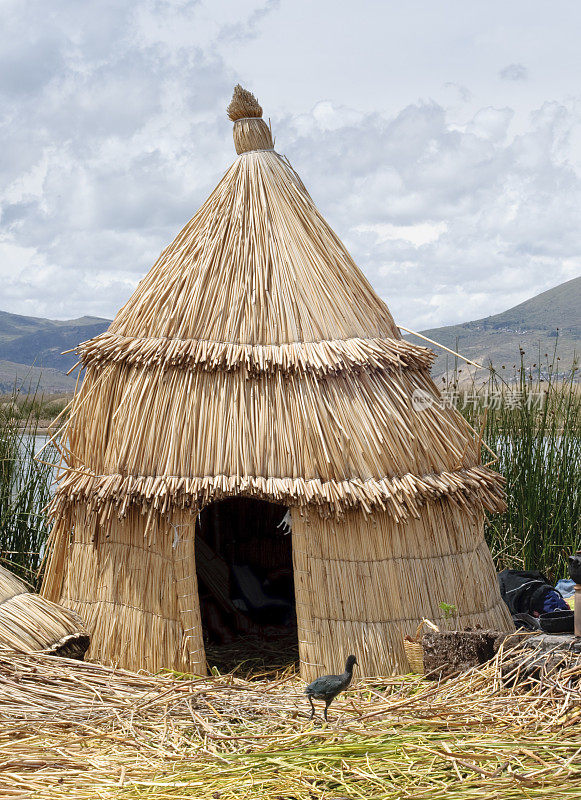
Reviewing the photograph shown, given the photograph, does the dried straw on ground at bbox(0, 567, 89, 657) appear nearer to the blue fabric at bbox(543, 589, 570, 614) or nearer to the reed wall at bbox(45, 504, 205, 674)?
the reed wall at bbox(45, 504, 205, 674)

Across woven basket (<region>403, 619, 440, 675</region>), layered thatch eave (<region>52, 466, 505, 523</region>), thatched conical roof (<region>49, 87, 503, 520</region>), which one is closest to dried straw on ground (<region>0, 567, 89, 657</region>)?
thatched conical roof (<region>49, 87, 503, 520</region>)

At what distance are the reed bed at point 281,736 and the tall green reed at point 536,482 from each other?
3086 millimetres

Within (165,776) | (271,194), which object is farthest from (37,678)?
(271,194)

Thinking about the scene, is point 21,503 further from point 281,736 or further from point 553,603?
point 553,603

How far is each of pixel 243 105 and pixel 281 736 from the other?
412 cm

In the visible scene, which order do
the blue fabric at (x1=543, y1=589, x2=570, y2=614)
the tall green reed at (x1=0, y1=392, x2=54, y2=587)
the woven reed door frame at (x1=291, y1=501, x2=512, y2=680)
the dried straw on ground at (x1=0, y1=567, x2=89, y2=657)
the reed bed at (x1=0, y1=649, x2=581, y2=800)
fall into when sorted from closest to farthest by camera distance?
the reed bed at (x1=0, y1=649, x2=581, y2=800) → the woven reed door frame at (x1=291, y1=501, x2=512, y2=680) → the dried straw on ground at (x1=0, y1=567, x2=89, y2=657) → the blue fabric at (x1=543, y1=589, x2=570, y2=614) → the tall green reed at (x1=0, y1=392, x2=54, y2=587)

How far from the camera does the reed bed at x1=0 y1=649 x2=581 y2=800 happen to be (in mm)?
3242

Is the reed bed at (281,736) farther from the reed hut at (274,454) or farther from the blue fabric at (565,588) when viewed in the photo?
the blue fabric at (565,588)

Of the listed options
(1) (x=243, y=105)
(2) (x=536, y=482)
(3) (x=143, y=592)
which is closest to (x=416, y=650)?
(3) (x=143, y=592)

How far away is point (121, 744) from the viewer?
152 inches

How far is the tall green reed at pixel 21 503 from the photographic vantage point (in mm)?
7043

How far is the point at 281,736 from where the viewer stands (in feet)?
12.2

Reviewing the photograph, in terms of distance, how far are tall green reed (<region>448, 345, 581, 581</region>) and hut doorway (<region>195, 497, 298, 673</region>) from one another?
2.01 meters

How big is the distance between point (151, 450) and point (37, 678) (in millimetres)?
1407
